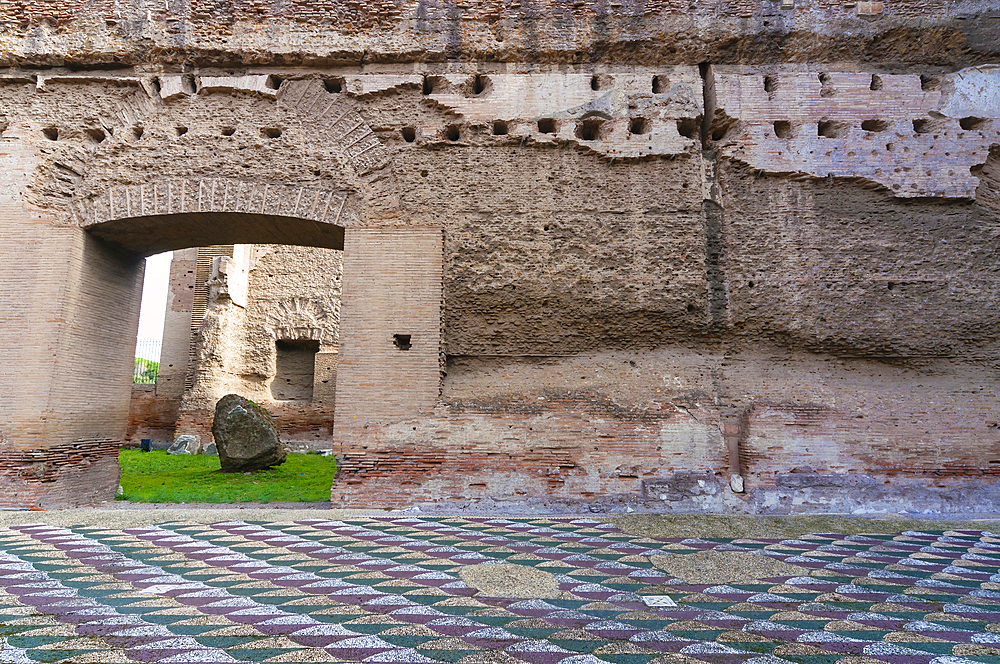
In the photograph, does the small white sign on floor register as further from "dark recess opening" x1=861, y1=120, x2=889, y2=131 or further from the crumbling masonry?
"dark recess opening" x1=861, y1=120, x2=889, y2=131

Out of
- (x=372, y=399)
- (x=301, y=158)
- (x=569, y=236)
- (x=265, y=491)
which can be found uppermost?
(x=301, y=158)

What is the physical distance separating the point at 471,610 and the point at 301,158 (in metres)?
4.88

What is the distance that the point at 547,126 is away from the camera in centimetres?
583

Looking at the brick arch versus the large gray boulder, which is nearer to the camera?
the brick arch

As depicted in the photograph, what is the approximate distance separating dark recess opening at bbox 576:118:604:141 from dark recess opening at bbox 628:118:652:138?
0.31 meters

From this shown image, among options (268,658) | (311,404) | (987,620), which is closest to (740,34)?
(987,620)

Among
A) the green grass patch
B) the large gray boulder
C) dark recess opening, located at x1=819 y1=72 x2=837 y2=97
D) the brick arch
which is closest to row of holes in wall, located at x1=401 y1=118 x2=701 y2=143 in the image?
the brick arch

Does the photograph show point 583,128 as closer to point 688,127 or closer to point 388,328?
point 688,127

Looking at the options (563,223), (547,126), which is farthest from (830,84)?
(563,223)

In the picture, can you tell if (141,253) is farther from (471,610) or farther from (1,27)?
(471,610)

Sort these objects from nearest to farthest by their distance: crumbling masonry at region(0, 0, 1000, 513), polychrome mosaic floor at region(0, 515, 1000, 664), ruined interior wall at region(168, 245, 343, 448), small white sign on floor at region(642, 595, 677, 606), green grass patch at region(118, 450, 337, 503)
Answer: polychrome mosaic floor at region(0, 515, 1000, 664) → small white sign on floor at region(642, 595, 677, 606) → crumbling masonry at region(0, 0, 1000, 513) → green grass patch at region(118, 450, 337, 503) → ruined interior wall at region(168, 245, 343, 448)

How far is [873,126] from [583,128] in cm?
303

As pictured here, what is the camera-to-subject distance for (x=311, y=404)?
38.4 feet

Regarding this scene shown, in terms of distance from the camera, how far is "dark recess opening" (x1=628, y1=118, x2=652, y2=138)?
227 inches
